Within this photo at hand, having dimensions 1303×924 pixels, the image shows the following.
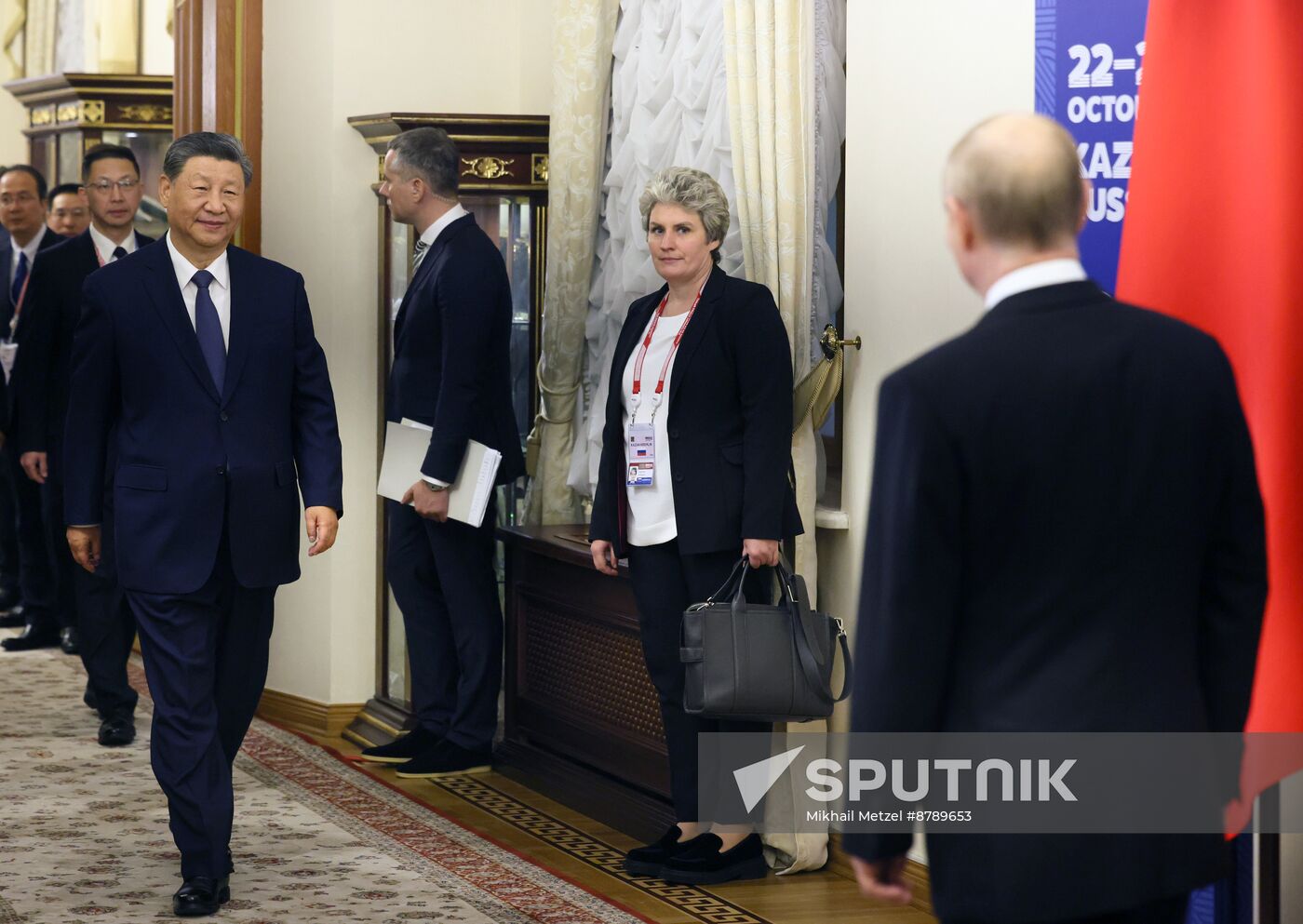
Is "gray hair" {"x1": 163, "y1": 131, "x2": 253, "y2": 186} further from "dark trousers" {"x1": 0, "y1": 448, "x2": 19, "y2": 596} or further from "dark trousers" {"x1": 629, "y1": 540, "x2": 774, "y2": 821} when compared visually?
"dark trousers" {"x1": 0, "y1": 448, "x2": 19, "y2": 596}

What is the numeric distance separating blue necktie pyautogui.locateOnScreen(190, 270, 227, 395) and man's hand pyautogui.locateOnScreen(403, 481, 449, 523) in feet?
4.00

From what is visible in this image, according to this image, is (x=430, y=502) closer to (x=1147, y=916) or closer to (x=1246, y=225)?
(x=1246, y=225)

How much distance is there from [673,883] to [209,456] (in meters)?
1.43

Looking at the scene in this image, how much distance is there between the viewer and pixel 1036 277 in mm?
1896

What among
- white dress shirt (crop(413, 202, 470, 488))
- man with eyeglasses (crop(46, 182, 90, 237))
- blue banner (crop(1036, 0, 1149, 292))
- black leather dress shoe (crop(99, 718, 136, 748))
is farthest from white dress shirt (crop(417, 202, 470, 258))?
man with eyeglasses (crop(46, 182, 90, 237))

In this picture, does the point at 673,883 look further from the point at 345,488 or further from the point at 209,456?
the point at 345,488

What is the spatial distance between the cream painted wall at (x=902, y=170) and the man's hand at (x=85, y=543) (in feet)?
5.51

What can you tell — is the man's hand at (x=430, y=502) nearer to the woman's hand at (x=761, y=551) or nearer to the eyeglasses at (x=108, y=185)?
the woman's hand at (x=761, y=551)

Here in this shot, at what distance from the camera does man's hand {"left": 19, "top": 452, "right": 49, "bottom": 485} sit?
6223 millimetres

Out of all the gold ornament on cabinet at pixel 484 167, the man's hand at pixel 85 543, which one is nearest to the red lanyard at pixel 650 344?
the man's hand at pixel 85 543

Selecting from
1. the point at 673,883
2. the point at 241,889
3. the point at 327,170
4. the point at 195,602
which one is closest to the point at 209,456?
the point at 195,602

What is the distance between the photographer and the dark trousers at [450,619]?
5281 millimetres

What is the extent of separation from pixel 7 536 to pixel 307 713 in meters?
2.99

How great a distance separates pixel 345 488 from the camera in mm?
5910
